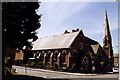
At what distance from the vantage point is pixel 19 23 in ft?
61.1

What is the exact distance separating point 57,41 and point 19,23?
78.4ft

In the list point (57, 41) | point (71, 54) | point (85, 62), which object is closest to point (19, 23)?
point (71, 54)

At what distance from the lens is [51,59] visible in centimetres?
4212

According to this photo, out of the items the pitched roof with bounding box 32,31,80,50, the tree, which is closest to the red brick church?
the pitched roof with bounding box 32,31,80,50

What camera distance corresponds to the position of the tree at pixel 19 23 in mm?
17562

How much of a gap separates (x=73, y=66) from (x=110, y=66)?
1086cm

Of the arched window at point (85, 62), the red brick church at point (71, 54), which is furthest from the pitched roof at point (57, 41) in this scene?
the arched window at point (85, 62)

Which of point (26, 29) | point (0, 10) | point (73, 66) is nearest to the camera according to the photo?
point (0, 10)

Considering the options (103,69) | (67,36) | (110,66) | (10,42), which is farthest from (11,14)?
(110,66)

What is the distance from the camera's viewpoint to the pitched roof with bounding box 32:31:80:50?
132ft

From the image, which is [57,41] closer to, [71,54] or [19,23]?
[71,54]

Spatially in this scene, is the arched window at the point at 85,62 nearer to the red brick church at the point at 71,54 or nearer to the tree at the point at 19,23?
the red brick church at the point at 71,54

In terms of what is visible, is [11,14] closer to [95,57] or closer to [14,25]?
[14,25]

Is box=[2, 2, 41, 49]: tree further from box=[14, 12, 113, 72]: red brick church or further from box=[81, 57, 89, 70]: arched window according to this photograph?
box=[81, 57, 89, 70]: arched window
